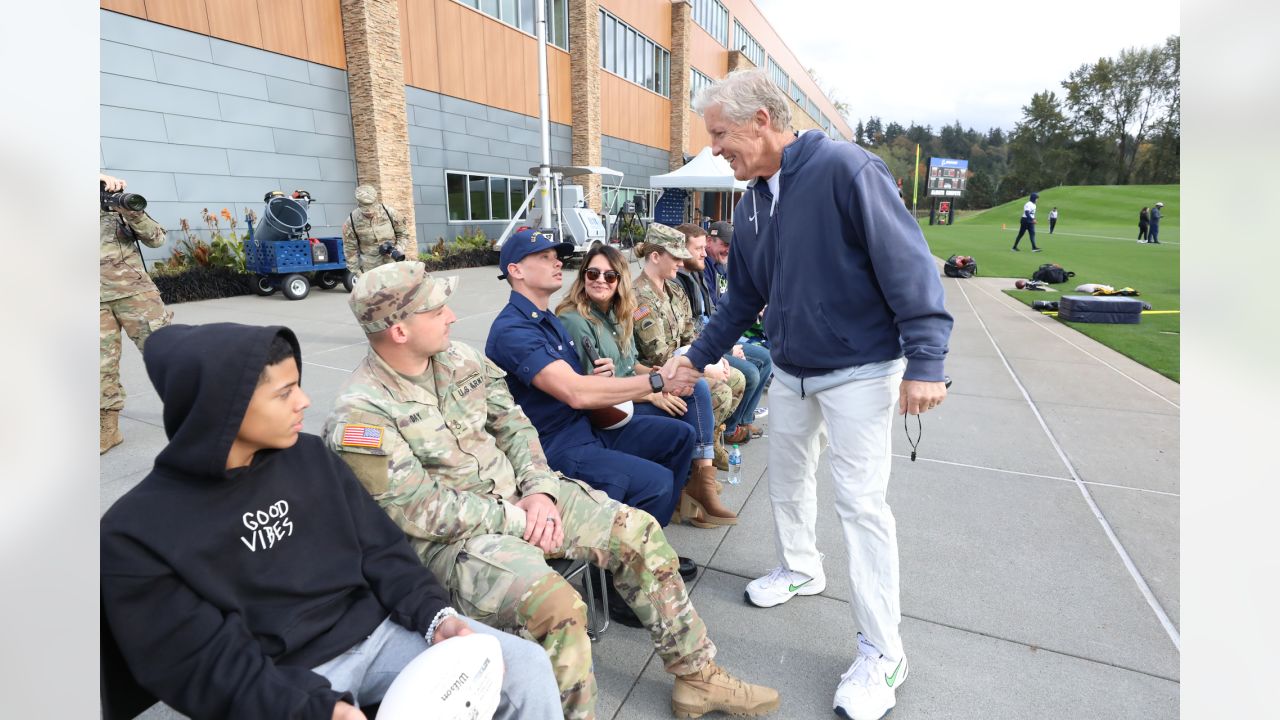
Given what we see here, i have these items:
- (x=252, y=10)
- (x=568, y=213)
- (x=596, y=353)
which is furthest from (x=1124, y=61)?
(x=596, y=353)

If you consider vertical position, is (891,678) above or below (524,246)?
below

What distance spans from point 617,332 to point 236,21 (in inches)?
484

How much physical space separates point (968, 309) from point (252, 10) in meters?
13.9

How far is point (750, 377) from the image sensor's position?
16.0ft

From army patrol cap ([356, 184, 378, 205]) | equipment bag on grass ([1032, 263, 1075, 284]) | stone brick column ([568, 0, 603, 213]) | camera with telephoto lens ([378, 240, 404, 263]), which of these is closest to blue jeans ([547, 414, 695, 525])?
camera with telephoto lens ([378, 240, 404, 263])

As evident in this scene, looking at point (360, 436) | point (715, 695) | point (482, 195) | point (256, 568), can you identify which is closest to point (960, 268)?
point (482, 195)

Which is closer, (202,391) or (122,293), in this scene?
(202,391)

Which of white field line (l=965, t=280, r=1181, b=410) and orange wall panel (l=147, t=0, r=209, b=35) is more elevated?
orange wall panel (l=147, t=0, r=209, b=35)

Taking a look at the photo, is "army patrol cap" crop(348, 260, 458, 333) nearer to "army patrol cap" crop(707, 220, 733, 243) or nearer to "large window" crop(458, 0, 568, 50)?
"army patrol cap" crop(707, 220, 733, 243)

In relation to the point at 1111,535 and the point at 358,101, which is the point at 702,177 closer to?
the point at 358,101

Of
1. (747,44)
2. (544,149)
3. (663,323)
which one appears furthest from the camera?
(747,44)

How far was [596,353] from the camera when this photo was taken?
3.46 meters

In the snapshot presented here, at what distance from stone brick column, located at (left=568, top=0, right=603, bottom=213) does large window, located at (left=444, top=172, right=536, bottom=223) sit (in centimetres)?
240

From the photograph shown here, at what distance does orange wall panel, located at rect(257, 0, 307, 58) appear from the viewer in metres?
12.4
